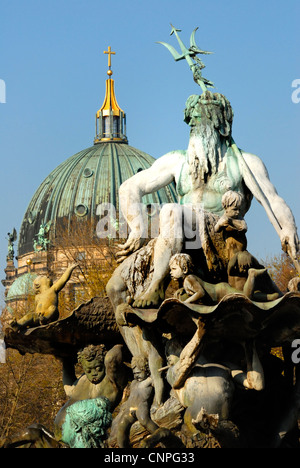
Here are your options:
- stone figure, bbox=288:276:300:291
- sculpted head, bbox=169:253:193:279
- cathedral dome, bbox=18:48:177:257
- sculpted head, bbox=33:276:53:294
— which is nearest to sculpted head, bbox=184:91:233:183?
sculpted head, bbox=169:253:193:279

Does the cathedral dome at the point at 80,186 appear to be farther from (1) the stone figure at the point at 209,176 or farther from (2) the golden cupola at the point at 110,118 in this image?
(1) the stone figure at the point at 209,176

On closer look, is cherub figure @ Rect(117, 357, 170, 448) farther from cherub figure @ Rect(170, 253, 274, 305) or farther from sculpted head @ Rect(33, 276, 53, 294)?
sculpted head @ Rect(33, 276, 53, 294)

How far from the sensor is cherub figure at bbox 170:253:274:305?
42.6ft

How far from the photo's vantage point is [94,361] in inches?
586

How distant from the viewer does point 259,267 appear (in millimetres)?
13602

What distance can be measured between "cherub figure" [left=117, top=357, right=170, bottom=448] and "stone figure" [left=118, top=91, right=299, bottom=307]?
4.85 ft

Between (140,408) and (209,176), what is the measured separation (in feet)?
9.42

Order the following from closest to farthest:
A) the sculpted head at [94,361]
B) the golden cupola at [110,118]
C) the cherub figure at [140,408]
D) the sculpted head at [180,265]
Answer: the cherub figure at [140,408]
the sculpted head at [180,265]
the sculpted head at [94,361]
the golden cupola at [110,118]

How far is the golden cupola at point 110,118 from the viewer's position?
358 feet

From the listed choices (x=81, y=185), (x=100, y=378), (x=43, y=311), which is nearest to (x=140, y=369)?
(x=100, y=378)

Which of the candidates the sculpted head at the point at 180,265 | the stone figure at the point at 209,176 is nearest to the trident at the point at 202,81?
the stone figure at the point at 209,176

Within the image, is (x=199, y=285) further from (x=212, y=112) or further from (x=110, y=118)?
(x=110, y=118)

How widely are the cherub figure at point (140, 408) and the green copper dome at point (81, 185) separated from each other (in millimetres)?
77295
